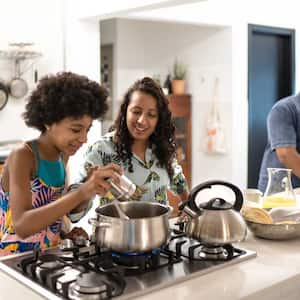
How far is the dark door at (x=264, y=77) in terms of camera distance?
17.1 feet

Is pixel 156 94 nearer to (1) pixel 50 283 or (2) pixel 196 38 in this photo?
(1) pixel 50 283

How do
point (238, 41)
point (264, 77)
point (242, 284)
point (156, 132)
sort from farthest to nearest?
point (264, 77), point (238, 41), point (156, 132), point (242, 284)

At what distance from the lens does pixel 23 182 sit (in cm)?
150

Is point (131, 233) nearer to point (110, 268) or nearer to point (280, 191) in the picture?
point (110, 268)

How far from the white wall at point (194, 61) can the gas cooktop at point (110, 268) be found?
11.5 feet

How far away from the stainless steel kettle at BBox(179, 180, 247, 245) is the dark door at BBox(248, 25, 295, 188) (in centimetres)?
374

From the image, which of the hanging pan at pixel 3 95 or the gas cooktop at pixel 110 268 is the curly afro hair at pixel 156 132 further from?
the hanging pan at pixel 3 95

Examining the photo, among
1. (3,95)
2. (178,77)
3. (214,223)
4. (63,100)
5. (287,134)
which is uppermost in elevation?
(178,77)

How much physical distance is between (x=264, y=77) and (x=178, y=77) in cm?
91

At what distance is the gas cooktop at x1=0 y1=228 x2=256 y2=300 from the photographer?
121 cm

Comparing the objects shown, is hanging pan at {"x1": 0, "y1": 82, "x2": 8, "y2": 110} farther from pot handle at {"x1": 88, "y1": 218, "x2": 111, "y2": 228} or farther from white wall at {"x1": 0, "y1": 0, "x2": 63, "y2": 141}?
pot handle at {"x1": 88, "y1": 218, "x2": 111, "y2": 228}

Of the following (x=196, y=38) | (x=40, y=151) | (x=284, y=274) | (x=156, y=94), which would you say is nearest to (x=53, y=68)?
(x=196, y=38)

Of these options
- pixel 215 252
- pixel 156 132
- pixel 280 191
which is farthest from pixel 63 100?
pixel 280 191

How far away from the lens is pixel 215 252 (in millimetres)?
1493
